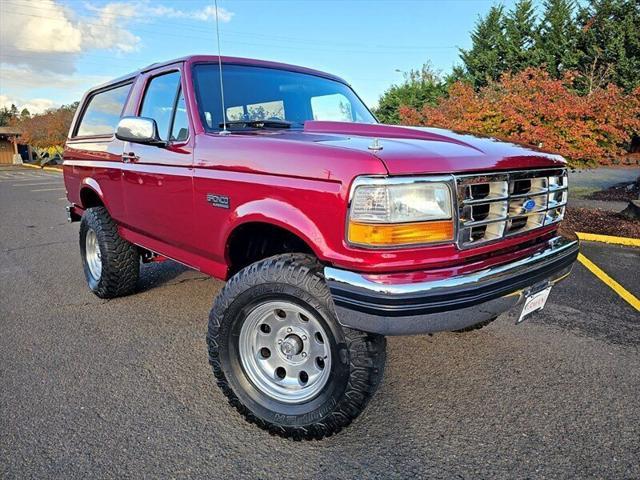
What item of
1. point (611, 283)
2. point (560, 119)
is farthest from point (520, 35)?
point (611, 283)

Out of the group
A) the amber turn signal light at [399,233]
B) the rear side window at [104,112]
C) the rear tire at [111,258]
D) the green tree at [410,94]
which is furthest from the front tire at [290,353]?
the green tree at [410,94]

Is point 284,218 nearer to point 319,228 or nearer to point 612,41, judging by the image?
point 319,228

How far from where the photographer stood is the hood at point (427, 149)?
2074 mm

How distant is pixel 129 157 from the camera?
3.63m

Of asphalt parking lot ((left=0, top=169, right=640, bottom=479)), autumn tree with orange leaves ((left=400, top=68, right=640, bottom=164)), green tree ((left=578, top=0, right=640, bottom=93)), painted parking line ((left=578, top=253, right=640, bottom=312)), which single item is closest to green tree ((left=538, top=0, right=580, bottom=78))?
green tree ((left=578, top=0, right=640, bottom=93))

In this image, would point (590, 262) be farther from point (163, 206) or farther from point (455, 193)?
point (163, 206)

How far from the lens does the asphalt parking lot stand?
2193mm

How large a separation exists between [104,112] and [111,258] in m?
1.47

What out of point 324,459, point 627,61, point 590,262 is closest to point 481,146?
point 324,459

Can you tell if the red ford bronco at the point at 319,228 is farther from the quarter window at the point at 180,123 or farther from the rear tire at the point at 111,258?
the rear tire at the point at 111,258

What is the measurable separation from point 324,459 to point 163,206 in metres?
1.96

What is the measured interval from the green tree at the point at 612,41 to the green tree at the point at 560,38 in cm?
57

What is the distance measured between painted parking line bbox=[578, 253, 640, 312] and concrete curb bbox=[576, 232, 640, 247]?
985 millimetres

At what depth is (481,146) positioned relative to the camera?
97.6 inches
